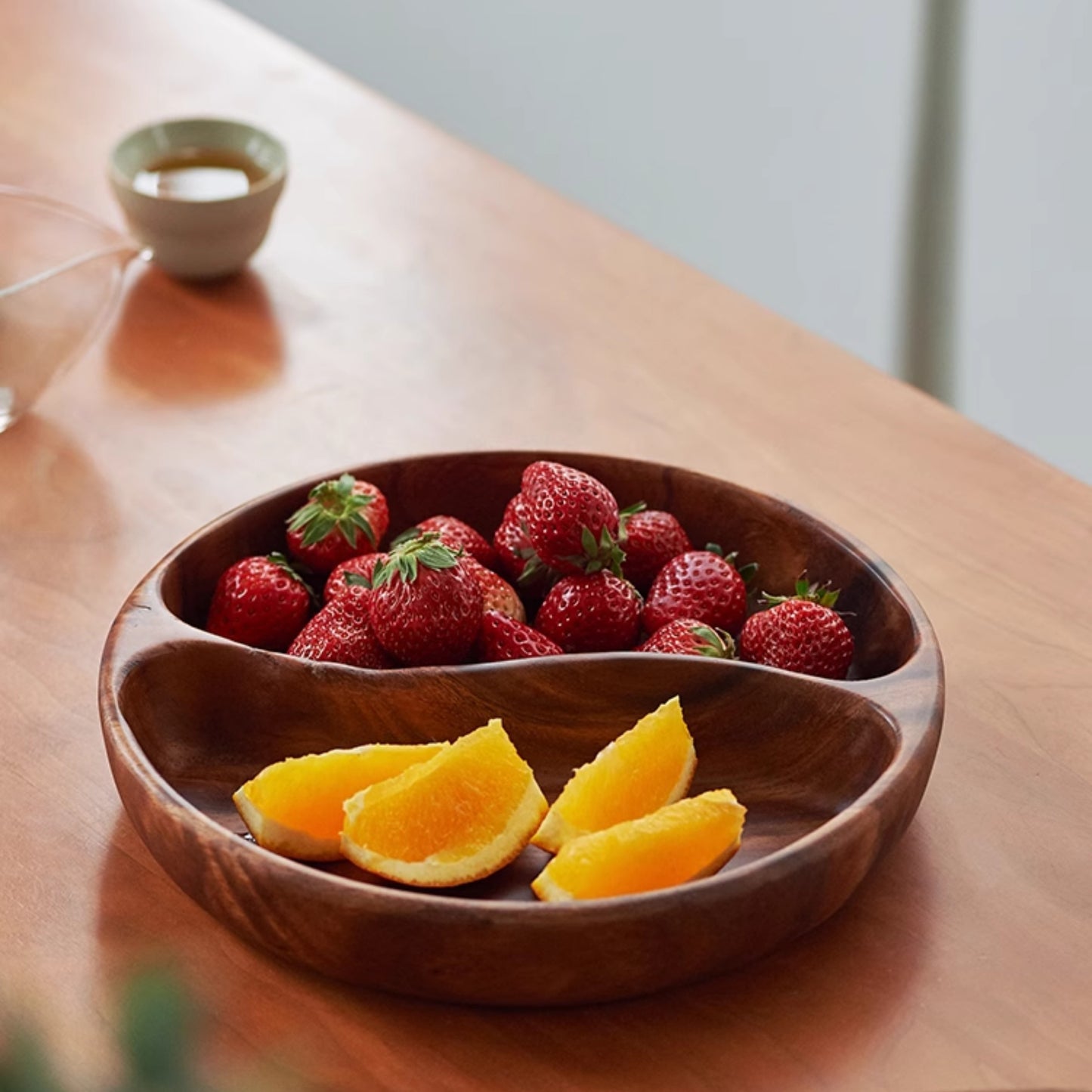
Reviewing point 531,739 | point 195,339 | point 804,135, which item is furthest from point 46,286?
point 804,135

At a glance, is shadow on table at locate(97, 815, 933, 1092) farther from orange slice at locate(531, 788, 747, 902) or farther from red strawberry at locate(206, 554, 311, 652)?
red strawberry at locate(206, 554, 311, 652)

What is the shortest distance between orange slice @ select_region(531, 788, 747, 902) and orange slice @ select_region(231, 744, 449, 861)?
0.11m

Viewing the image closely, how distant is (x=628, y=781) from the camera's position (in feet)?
3.11

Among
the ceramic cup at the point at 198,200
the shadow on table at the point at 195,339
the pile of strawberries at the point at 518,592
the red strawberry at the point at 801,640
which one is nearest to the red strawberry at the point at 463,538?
the pile of strawberries at the point at 518,592

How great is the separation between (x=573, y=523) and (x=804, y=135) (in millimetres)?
2281

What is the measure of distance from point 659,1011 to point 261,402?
2.69 ft

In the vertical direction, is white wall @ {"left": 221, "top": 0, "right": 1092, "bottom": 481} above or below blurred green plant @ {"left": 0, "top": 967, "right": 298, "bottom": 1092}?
below

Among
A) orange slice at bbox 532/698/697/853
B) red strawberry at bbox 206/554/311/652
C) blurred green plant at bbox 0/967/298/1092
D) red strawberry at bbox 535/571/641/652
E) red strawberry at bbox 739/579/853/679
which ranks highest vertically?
blurred green plant at bbox 0/967/298/1092

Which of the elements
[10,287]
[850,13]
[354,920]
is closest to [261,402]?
[10,287]

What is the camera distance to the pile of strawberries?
1.07 m

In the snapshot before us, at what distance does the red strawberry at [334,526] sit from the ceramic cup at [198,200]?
0.56 m

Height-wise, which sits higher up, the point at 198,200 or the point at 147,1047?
the point at 147,1047

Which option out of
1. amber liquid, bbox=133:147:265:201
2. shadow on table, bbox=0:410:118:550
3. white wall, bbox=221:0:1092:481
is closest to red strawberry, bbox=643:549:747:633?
shadow on table, bbox=0:410:118:550

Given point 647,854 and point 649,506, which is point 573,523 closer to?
point 649,506
